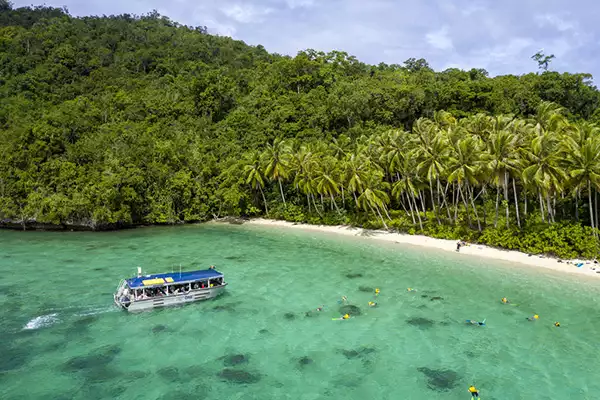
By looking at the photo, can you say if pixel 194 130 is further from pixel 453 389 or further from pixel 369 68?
pixel 453 389

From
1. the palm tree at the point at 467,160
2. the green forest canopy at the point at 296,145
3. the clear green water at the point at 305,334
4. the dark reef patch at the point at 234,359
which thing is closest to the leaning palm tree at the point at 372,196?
the green forest canopy at the point at 296,145

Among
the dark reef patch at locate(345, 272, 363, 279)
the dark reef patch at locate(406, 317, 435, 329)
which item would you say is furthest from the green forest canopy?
the dark reef patch at locate(406, 317, 435, 329)

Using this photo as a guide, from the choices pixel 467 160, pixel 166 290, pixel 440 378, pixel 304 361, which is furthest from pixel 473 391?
pixel 467 160

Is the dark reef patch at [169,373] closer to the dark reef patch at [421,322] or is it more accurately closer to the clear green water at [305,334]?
the clear green water at [305,334]

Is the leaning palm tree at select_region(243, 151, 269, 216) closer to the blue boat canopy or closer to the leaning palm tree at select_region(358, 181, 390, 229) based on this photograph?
the leaning palm tree at select_region(358, 181, 390, 229)

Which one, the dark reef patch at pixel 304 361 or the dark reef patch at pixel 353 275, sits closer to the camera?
the dark reef patch at pixel 304 361

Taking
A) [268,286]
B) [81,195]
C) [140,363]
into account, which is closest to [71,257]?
[81,195]
